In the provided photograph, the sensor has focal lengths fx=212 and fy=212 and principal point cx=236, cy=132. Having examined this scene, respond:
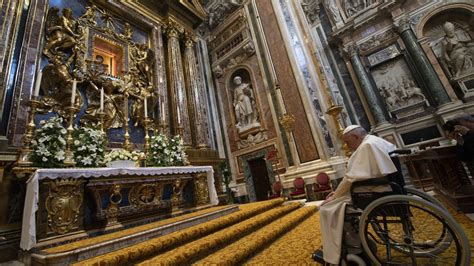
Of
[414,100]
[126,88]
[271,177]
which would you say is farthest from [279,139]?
[126,88]

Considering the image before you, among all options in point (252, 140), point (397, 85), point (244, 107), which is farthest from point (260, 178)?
point (397, 85)

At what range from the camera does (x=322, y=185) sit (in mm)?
5941

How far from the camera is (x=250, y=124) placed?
8.77 metres

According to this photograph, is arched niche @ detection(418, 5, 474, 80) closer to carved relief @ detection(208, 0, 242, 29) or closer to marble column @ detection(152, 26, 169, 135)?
carved relief @ detection(208, 0, 242, 29)

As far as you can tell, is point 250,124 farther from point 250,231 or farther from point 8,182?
point 8,182

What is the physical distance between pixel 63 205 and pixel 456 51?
10282 mm

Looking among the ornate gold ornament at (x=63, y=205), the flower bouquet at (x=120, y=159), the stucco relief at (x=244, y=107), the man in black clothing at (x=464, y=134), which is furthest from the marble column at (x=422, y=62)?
the ornate gold ornament at (x=63, y=205)

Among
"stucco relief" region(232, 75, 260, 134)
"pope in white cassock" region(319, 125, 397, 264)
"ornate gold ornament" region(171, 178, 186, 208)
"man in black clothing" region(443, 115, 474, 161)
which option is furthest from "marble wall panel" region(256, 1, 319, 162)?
"pope in white cassock" region(319, 125, 397, 264)

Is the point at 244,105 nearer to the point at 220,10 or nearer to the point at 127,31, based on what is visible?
the point at 127,31

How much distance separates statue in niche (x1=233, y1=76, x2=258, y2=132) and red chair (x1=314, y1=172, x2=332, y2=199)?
3.45 meters

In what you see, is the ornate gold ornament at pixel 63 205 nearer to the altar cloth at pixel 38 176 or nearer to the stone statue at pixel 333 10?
the altar cloth at pixel 38 176

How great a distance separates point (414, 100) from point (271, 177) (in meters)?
5.46

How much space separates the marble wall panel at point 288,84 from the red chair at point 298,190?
2.68ft

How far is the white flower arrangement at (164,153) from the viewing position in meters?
4.15
